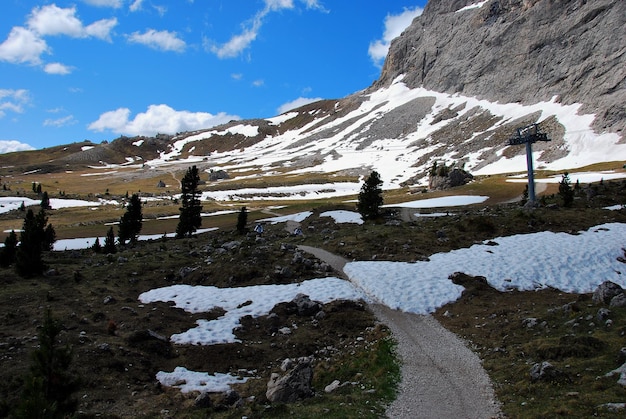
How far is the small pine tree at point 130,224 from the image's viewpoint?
179 ft

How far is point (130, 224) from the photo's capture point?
56.0 metres

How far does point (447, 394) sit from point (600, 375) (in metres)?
4.76

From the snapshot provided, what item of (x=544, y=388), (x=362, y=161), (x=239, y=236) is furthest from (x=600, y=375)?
(x=362, y=161)

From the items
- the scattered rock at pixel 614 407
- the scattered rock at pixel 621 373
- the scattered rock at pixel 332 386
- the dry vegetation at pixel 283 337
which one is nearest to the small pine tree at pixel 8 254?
the dry vegetation at pixel 283 337

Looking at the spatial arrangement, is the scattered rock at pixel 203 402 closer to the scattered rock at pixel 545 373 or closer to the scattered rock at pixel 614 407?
the scattered rock at pixel 545 373

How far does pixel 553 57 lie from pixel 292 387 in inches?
7149

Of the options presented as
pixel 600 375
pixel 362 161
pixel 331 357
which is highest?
pixel 362 161

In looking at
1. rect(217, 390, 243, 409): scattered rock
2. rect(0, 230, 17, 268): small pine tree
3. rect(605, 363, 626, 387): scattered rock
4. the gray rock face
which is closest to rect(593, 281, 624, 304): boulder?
rect(605, 363, 626, 387): scattered rock

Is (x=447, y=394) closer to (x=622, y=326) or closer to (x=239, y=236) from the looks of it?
(x=622, y=326)

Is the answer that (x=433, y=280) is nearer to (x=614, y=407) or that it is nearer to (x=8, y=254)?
(x=614, y=407)

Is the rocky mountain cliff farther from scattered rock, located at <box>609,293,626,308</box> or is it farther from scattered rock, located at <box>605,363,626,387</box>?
scattered rock, located at <box>605,363,626,387</box>

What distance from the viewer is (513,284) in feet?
83.1

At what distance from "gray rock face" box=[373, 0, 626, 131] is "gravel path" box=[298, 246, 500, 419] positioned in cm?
12613

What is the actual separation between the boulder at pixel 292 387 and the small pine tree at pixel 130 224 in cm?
4549
